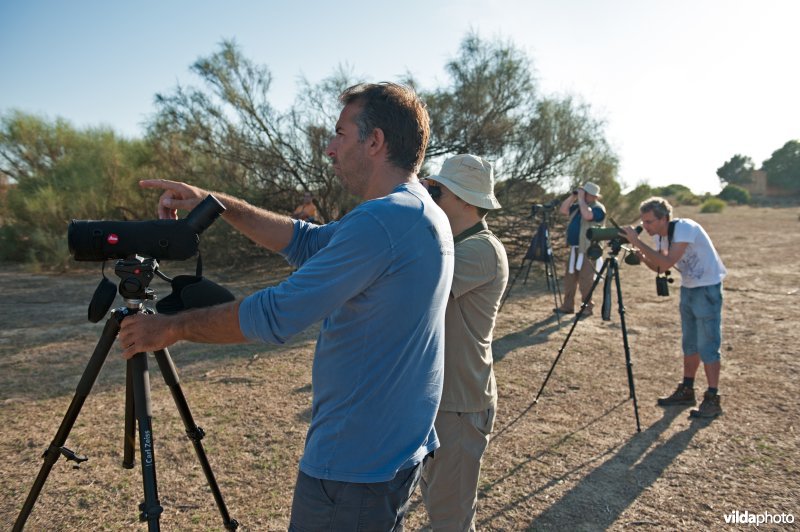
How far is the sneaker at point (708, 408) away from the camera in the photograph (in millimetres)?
4420

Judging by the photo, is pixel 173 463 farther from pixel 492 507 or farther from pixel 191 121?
pixel 191 121

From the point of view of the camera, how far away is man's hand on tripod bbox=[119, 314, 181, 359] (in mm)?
1321

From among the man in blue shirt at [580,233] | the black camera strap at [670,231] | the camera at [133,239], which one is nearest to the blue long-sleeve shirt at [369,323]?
the camera at [133,239]

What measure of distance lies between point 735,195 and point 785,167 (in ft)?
21.2

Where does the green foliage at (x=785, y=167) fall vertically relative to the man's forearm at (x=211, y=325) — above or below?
above

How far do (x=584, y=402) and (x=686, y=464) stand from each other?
3.85 ft

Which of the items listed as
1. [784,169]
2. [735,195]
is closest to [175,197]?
[735,195]

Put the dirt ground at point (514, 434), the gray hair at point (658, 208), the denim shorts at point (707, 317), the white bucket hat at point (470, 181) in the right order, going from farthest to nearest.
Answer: the gray hair at point (658, 208), the denim shorts at point (707, 317), the dirt ground at point (514, 434), the white bucket hat at point (470, 181)

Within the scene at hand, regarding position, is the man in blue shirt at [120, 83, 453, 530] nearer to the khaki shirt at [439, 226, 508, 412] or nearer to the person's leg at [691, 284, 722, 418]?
the khaki shirt at [439, 226, 508, 412]

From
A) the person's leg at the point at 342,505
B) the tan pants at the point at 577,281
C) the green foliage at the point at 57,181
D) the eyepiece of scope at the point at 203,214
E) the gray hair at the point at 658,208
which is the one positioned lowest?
the tan pants at the point at 577,281

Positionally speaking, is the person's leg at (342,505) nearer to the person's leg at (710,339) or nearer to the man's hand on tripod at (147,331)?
the man's hand on tripod at (147,331)

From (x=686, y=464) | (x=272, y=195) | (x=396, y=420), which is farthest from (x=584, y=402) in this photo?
(x=272, y=195)

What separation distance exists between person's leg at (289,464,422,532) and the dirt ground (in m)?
1.66

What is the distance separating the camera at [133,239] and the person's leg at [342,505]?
72 cm
